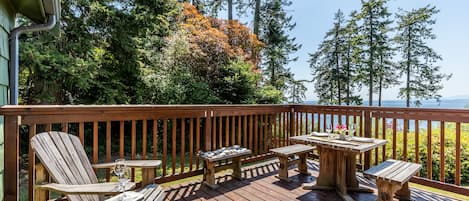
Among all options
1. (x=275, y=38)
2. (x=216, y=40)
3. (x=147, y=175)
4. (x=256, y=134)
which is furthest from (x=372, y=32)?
(x=147, y=175)

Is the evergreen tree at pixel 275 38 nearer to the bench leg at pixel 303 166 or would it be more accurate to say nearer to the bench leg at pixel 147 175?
the bench leg at pixel 303 166

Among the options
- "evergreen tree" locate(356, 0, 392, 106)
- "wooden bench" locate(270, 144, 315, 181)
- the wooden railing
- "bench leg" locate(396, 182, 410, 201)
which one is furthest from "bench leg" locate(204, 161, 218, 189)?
"evergreen tree" locate(356, 0, 392, 106)

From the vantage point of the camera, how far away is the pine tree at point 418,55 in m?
13.1

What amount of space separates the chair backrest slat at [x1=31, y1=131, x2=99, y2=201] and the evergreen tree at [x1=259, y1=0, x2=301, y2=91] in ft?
35.3

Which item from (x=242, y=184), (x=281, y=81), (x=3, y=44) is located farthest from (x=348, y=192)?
(x=281, y=81)

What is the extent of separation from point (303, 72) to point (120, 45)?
10702mm

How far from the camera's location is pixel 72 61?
559 cm

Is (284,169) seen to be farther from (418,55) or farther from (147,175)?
(418,55)

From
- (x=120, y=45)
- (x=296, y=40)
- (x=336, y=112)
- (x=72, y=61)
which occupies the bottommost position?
(x=336, y=112)

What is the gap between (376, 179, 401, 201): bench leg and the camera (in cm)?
248

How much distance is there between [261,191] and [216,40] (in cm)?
511

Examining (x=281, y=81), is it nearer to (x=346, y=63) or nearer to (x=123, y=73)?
(x=346, y=63)

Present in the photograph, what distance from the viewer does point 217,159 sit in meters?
3.33

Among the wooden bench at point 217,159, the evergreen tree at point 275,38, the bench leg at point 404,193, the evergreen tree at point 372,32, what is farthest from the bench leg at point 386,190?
the evergreen tree at point 372,32
